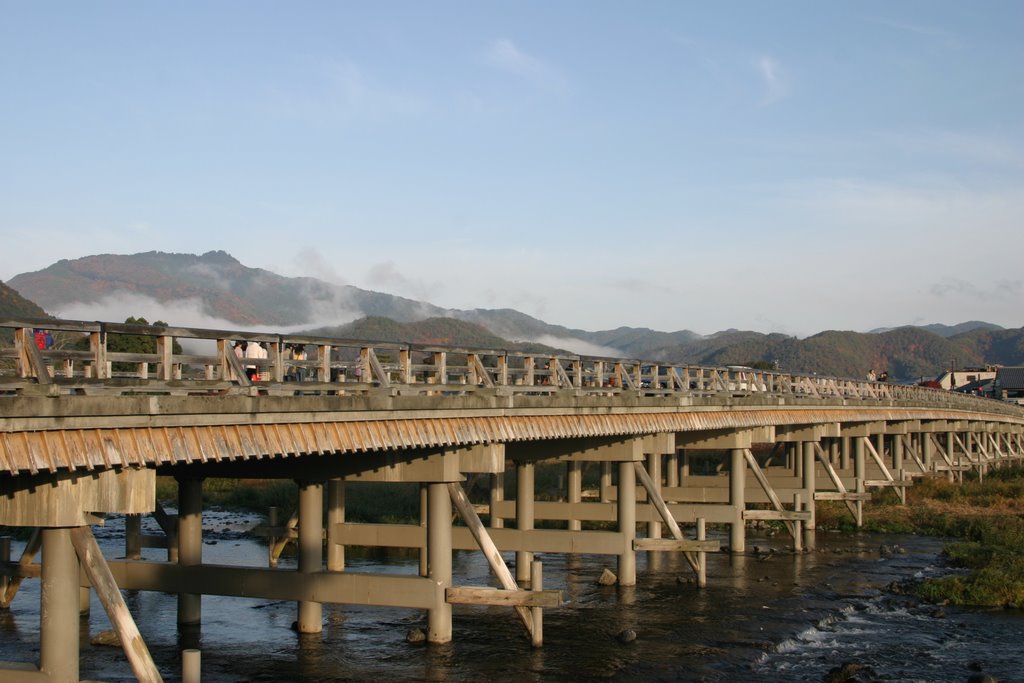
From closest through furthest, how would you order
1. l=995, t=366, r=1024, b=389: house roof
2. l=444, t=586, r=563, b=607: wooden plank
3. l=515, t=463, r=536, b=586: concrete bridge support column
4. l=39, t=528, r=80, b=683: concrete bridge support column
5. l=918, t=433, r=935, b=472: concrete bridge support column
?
l=39, t=528, r=80, b=683: concrete bridge support column, l=444, t=586, r=563, b=607: wooden plank, l=515, t=463, r=536, b=586: concrete bridge support column, l=918, t=433, r=935, b=472: concrete bridge support column, l=995, t=366, r=1024, b=389: house roof

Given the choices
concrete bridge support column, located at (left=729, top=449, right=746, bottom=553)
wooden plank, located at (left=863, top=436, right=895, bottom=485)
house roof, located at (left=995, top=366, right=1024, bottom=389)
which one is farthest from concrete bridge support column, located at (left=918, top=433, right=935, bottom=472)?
house roof, located at (left=995, top=366, right=1024, bottom=389)

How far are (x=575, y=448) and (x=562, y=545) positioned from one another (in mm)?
2847

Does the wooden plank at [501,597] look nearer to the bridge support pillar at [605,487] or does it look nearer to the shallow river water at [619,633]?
the shallow river water at [619,633]

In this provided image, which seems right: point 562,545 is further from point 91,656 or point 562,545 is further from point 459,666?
point 91,656

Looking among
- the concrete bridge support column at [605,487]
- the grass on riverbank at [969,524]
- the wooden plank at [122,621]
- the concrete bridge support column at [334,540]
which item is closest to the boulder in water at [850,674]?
the grass on riverbank at [969,524]

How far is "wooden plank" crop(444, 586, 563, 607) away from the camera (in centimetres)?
2097

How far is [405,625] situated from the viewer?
2620cm


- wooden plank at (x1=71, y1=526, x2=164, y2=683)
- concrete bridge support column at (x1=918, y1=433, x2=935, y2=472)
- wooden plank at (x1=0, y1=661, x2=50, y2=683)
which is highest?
wooden plank at (x1=71, y1=526, x2=164, y2=683)

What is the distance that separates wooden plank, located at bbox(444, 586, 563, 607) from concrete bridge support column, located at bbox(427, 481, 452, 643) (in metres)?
0.29

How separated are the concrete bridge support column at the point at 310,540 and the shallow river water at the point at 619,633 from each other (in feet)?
1.22

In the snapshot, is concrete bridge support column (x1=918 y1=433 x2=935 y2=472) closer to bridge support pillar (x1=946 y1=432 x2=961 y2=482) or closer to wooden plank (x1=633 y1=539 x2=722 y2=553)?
bridge support pillar (x1=946 y1=432 x2=961 y2=482)

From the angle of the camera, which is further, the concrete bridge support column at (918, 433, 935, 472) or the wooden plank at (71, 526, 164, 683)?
the concrete bridge support column at (918, 433, 935, 472)

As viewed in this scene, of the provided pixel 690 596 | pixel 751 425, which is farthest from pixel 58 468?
pixel 751 425

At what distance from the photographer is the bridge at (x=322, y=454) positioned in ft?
44.2
